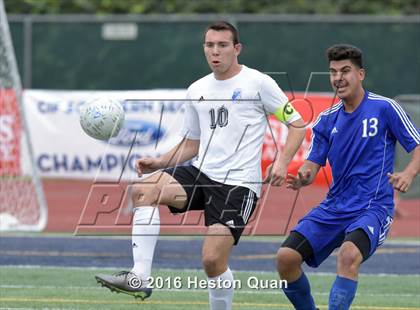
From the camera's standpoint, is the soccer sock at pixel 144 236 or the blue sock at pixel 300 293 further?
the soccer sock at pixel 144 236

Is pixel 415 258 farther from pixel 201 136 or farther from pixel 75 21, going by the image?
pixel 75 21

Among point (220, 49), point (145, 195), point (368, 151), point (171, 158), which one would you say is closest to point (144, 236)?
point (145, 195)

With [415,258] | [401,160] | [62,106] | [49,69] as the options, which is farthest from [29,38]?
[415,258]

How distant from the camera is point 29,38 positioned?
21688 millimetres

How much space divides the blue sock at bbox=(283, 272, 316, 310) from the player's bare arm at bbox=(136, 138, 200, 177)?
1.26 meters

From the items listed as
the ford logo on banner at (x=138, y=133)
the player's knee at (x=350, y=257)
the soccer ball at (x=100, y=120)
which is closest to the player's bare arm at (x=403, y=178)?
the player's knee at (x=350, y=257)

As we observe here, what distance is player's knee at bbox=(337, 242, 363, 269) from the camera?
719 cm

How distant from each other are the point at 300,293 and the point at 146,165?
1.39m

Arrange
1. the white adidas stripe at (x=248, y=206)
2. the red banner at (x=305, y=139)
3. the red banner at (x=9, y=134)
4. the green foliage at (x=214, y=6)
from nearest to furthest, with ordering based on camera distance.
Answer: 1. the white adidas stripe at (x=248, y=206)
2. the red banner at (x=305, y=139)
3. the red banner at (x=9, y=134)
4. the green foliage at (x=214, y=6)

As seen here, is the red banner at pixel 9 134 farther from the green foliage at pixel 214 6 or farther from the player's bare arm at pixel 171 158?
the green foliage at pixel 214 6

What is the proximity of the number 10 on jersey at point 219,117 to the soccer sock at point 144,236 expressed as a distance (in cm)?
Answer: 74

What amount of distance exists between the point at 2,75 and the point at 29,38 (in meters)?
6.68

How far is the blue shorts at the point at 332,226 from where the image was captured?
743 cm

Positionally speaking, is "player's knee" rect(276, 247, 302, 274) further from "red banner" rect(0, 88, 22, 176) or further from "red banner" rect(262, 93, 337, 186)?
"red banner" rect(0, 88, 22, 176)
